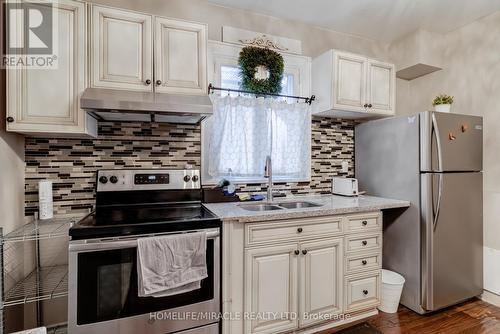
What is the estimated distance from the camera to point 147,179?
76.2 inches

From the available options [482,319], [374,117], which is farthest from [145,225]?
[482,319]

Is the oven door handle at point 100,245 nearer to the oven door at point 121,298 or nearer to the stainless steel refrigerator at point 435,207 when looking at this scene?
the oven door at point 121,298

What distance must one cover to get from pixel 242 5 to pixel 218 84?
2.42ft

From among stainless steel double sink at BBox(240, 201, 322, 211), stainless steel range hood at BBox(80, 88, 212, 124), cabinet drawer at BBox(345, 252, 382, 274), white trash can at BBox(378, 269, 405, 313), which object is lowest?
white trash can at BBox(378, 269, 405, 313)

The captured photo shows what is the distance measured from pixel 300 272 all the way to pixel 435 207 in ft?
4.08

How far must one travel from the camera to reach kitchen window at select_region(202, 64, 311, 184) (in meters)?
2.23

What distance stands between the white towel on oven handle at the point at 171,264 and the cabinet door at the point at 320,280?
2.35ft

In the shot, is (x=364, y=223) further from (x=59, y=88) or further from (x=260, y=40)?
(x=59, y=88)

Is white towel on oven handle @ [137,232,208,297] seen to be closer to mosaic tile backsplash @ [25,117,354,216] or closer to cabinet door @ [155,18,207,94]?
mosaic tile backsplash @ [25,117,354,216]

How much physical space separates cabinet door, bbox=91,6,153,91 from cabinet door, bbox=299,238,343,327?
1598mm

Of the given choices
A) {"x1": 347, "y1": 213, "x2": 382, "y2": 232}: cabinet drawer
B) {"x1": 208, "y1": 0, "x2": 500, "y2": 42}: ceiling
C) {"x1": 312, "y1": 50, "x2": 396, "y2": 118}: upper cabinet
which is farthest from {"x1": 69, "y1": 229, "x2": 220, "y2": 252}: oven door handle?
{"x1": 208, "y1": 0, "x2": 500, "y2": 42}: ceiling

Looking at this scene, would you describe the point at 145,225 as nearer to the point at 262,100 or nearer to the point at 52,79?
the point at 52,79
